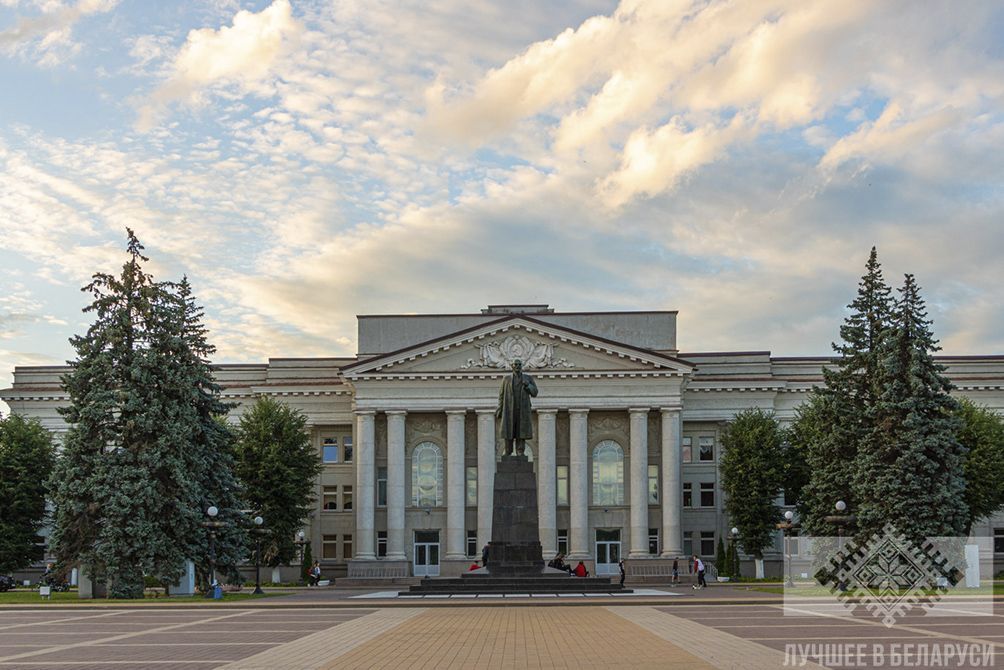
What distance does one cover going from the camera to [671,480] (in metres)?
71.4

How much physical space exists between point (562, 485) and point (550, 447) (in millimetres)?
3190

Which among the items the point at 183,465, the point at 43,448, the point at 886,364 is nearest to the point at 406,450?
the point at 43,448

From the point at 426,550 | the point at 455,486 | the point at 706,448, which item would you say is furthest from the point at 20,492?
the point at 706,448

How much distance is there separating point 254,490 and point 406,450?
1111 centimetres

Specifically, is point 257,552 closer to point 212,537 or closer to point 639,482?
point 212,537

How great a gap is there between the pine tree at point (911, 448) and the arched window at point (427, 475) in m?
28.0

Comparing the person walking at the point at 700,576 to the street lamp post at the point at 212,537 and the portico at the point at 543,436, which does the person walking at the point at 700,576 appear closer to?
the portico at the point at 543,436

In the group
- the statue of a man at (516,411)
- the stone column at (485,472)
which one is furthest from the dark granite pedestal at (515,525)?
the stone column at (485,472)

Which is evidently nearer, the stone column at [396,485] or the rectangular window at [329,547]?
the stone column at [396,485]

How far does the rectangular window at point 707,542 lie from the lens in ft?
249

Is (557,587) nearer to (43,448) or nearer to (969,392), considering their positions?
(43,448)

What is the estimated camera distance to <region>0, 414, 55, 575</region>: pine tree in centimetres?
6306

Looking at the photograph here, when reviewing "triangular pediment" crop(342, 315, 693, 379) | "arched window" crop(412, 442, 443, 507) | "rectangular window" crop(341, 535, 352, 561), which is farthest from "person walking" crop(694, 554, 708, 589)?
"rectangular window" crop(341, 535, 352, 561)

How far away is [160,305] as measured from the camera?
51.0 metres
